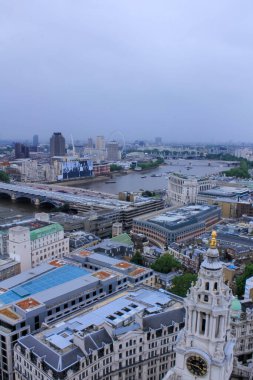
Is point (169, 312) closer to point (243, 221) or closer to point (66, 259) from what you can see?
point (66, 259)

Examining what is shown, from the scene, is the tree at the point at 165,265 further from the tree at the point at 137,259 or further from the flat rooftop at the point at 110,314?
the flat rooftop at the point at 110,314

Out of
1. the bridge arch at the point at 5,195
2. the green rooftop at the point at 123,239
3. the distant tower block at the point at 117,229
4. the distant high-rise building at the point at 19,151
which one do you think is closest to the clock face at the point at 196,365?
the green rooftop at the point at 123,239

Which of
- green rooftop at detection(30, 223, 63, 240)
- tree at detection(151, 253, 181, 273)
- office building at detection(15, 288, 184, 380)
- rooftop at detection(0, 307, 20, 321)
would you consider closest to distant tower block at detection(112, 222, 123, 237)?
green rooftop at detection(30, 223, 63, 240)

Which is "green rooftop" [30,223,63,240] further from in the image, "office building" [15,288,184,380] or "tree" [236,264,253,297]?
"tree" [236,264,253,297]

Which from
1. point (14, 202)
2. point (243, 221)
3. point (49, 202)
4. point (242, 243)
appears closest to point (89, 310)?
point (242, 243)

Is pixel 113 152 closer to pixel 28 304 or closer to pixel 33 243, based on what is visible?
pixel 33 243

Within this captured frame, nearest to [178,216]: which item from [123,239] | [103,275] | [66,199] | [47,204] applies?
[123,239]
